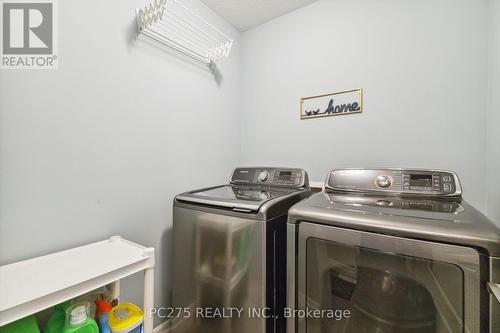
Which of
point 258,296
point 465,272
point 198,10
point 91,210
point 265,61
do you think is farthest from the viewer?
point 265,61

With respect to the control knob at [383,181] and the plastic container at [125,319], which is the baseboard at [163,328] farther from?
the control knob at [383,181]

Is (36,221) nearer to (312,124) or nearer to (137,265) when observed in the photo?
(137,265)

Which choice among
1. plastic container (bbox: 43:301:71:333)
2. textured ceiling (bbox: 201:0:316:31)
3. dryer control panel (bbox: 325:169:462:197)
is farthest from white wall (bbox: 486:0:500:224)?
→ plastic container (bbox: 43:301:71:333)

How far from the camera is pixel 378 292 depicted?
78cm

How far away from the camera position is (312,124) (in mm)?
1620

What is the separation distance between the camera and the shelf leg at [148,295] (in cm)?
88

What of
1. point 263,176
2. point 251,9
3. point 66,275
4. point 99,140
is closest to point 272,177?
point 263,176

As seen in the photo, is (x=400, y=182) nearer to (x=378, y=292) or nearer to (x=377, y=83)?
(x=378, y=292)

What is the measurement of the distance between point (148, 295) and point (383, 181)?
1204 mm

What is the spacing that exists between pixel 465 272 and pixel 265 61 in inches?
70.9

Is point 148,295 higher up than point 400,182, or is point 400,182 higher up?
point 400,182

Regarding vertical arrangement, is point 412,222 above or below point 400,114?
below

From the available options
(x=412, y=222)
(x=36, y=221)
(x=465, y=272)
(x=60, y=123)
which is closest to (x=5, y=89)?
(x=60, y=123)

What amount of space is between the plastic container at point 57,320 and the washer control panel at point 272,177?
3.57ft
